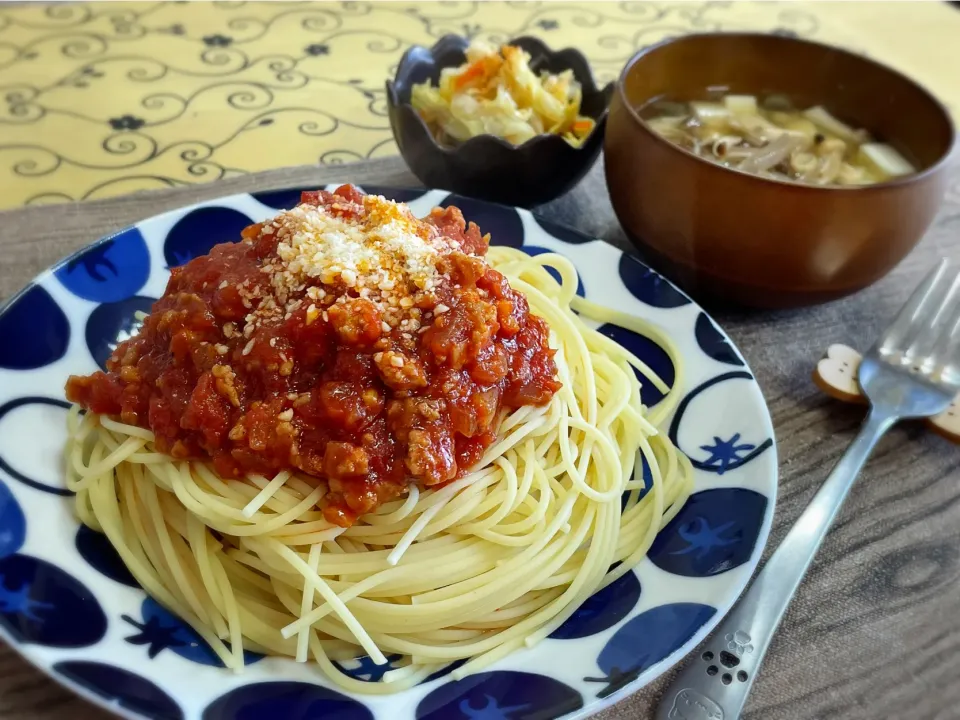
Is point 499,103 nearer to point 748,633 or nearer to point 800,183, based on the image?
point 800,183

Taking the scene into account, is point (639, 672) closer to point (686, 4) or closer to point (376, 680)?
point (376, 680)

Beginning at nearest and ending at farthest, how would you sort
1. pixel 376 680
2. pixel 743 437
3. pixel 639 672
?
pixel 639 672 → pixel 376 680 → pixel 743 437

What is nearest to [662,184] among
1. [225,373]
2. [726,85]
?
[726,85]

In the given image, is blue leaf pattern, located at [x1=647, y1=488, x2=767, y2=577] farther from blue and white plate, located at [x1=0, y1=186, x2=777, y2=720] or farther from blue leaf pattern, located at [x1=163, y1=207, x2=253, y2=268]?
blue leaf pattern, located at [x1=163, y1=207, x2=253, y2=268]

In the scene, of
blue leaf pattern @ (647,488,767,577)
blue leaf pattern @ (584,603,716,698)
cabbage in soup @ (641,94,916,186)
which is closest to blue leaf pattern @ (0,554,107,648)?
blue leaf pattern @ (584,603,716,698)

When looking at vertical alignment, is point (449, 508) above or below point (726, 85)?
below

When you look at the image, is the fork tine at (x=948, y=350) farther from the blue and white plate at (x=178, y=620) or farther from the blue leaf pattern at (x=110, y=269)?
the blue leaf pattern at (x=110, y=269)
